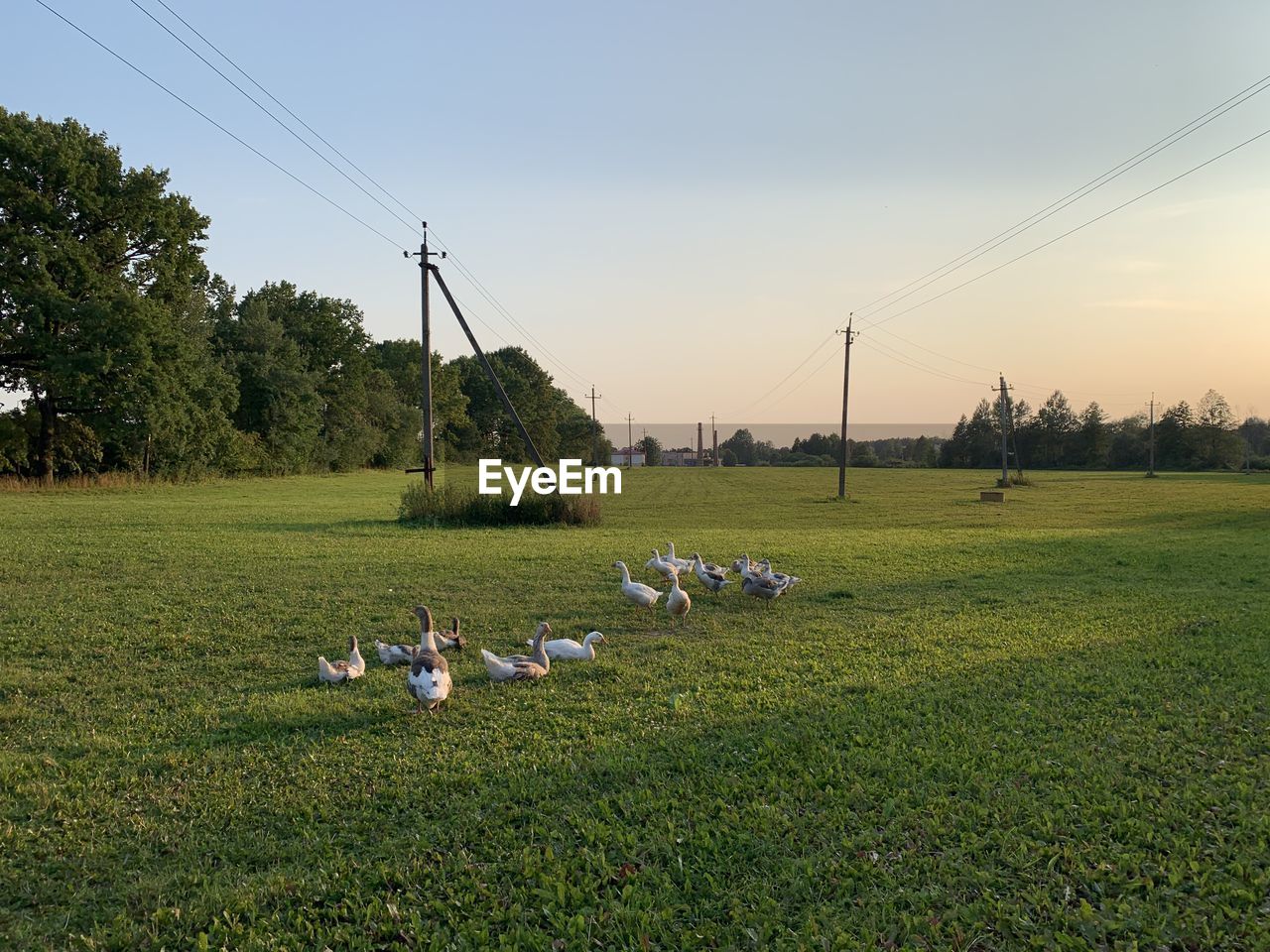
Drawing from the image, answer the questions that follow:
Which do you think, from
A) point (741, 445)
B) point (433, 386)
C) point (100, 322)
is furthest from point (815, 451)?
point (100, 322)

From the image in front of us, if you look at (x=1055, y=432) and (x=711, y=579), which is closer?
(x=711, y=579)

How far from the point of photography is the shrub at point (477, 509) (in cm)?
2053

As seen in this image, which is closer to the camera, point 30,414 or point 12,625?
point 12,625

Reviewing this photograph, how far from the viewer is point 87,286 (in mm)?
30484

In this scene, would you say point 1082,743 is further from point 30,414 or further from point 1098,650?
point 30,414

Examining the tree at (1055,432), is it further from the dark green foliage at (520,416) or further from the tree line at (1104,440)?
the dark green foliage at (520,416)

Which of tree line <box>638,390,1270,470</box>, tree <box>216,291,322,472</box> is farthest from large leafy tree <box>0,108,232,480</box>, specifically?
tree line <box>638,390,1270,470</box>

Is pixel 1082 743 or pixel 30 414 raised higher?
pixel 30 414

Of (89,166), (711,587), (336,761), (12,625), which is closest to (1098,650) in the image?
(711,587)

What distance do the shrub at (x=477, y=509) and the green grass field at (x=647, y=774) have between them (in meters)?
9.56

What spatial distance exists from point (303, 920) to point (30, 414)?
38732 millimetres

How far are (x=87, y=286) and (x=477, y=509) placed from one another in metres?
22.2

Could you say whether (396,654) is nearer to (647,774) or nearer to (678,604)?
(678,604)

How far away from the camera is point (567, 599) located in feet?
34.0
